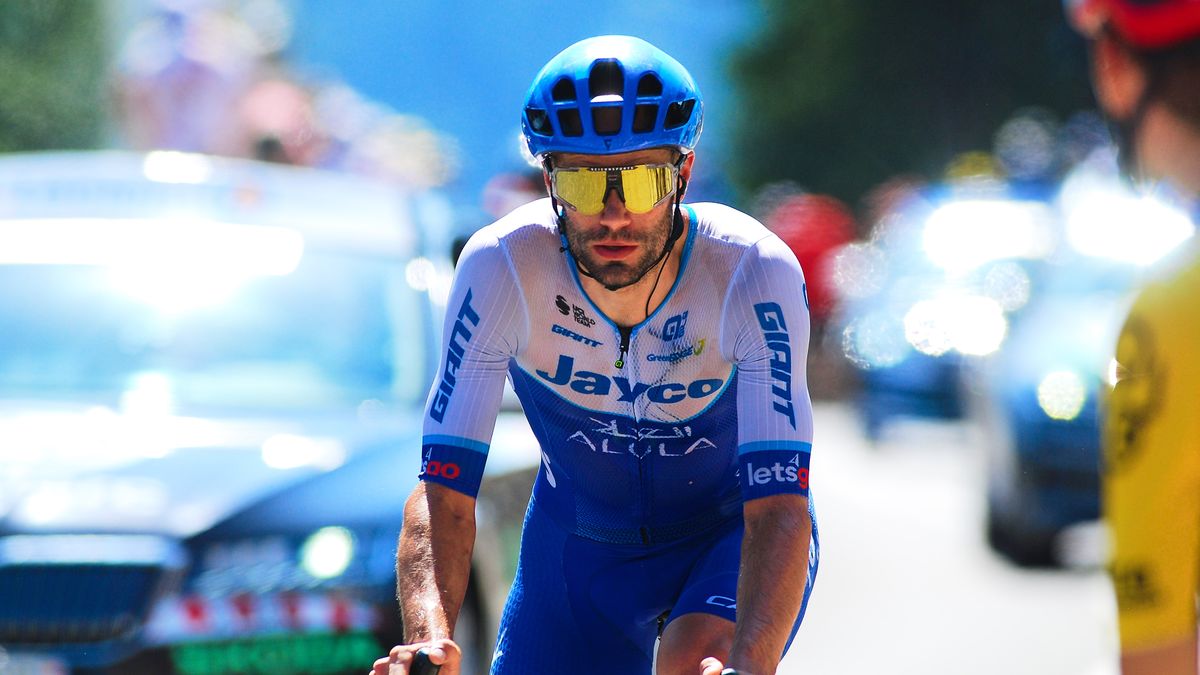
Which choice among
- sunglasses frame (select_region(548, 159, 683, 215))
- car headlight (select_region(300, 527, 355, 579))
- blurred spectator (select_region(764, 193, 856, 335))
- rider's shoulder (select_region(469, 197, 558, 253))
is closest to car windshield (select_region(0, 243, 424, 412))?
car headlight (select_region(300, 527, 355, 579))

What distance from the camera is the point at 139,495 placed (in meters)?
5.59

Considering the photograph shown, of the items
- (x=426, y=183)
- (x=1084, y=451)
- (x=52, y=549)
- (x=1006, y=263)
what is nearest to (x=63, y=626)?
(x=52, y=549)

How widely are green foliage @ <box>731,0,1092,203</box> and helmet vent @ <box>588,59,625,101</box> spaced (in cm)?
2595

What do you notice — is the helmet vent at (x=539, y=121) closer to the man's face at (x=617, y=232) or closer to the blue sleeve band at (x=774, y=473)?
the man's face at (x=617, y=232)

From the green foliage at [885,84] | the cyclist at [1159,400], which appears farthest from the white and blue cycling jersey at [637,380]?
the green foliage at [885,84]

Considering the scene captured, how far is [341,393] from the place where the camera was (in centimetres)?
639

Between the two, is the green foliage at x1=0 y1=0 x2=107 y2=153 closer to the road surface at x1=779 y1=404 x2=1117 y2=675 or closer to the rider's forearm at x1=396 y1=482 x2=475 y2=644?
the road surface at x1=779 y1=404 x2=1117 y2=675

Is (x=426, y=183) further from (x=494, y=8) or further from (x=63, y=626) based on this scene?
(x=63, y=626)

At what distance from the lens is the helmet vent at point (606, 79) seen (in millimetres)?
3748

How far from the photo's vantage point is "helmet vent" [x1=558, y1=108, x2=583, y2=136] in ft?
12.3

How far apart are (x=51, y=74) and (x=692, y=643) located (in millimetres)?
24059

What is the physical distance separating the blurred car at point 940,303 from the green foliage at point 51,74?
1256cm

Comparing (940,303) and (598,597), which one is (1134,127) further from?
(940,303)

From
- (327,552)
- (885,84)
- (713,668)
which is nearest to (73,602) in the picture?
(327,552)
